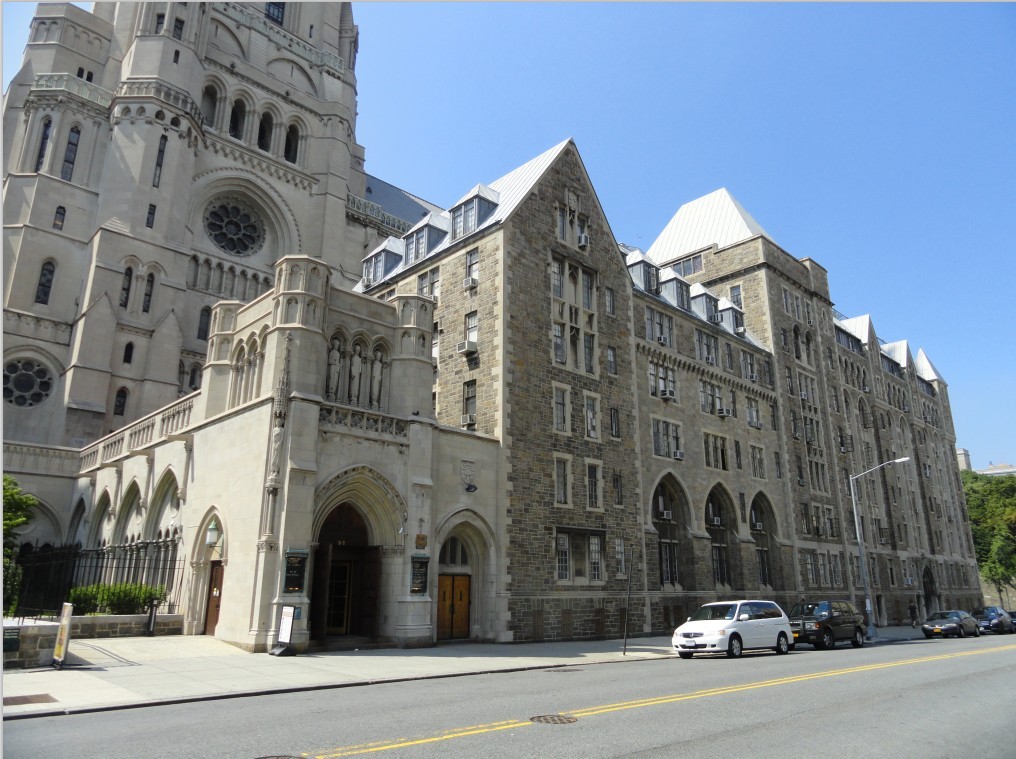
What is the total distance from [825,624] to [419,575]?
1575 cm

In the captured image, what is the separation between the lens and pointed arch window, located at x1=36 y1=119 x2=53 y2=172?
148 ft

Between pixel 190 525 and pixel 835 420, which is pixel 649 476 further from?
pixel 835 420

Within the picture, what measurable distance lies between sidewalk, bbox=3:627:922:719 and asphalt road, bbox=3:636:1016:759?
80 cm

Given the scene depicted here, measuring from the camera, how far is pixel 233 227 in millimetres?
51625

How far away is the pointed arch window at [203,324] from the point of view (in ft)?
154

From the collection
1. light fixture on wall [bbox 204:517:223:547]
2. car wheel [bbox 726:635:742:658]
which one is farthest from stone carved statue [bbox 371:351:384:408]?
car wheel [bbox 726:635:742:658]

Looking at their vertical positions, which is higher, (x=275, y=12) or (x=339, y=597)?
(x=275, y=12)

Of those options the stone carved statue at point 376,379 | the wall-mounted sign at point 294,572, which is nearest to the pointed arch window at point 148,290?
the stone carved statue at point 376,379

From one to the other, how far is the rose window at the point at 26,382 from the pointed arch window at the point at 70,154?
41.6 ft

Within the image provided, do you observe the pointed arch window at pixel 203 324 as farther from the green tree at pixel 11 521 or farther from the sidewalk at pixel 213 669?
the sidewalk at pixel 213 669

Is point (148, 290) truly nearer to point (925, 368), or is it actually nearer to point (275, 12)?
point (275, 12)

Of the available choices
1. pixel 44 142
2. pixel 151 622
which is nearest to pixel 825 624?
pixel 151 622

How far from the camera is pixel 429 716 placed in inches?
428

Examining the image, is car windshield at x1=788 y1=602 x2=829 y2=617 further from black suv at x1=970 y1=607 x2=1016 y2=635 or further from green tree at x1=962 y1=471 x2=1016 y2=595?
green tree at x1=962 y1=471 x2=1016 y2=595
